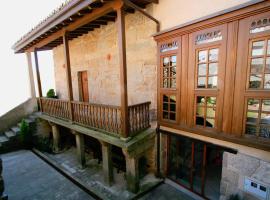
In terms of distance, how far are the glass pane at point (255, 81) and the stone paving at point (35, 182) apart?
5.05 meters

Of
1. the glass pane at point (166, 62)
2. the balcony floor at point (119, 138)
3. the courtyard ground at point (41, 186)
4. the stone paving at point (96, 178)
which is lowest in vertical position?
the stone paving at point (96, 178)

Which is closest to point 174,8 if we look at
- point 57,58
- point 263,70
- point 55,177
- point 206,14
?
point 206,14

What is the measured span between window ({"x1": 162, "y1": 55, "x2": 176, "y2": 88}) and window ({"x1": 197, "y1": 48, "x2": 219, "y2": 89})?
0.73 m

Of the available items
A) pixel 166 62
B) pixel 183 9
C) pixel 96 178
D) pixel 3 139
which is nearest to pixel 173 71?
pixel 166 62

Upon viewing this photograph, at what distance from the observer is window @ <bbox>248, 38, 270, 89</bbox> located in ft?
9.03

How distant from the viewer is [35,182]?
535cm

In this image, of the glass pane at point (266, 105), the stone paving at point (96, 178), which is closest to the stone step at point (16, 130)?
the stone paving at point (96, 178)

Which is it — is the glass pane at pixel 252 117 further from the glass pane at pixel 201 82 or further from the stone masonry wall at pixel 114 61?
the stone masonry wall at pixel 114 61

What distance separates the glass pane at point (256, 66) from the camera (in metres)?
2.84

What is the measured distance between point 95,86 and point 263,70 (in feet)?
20.4

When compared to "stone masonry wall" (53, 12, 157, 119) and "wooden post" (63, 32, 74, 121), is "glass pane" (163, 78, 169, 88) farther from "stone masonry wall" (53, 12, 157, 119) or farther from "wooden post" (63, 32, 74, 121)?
"wooden post" (63, 32, 74, 121)

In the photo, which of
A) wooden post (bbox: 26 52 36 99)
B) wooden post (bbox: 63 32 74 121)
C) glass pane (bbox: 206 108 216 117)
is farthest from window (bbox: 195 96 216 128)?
wooden post (bbox: 26 52 36 99)

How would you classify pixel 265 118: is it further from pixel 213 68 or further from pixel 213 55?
pixel 213 55

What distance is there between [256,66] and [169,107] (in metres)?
2.20
